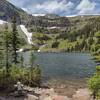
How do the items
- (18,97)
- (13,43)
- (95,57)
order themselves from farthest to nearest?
(13,43), (18,97), (95,57)

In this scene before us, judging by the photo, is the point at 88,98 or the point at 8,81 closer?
the point at 88,98

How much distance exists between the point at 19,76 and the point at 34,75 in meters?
4.54

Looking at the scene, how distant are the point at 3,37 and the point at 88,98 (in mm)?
27533

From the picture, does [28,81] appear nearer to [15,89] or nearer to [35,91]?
[35,91]

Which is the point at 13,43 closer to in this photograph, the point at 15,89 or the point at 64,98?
the point at 15,89

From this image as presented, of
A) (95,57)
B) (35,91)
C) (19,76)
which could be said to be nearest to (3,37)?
(19,76)

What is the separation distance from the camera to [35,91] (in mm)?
69000

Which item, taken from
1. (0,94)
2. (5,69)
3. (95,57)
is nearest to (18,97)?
(0,94)

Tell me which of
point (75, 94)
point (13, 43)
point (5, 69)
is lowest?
point (75, 94)

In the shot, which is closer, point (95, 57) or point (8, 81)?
point (95, 57)

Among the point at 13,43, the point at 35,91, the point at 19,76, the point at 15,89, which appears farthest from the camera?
the point at 13,43

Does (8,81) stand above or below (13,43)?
below

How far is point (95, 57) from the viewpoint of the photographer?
115 feet

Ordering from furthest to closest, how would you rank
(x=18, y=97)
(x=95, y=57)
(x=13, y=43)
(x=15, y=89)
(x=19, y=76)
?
(x=13, y=43)
(x=19, y=76)
(x=15, y=89)
(x=18, y=97)
(x=95, y=57)
